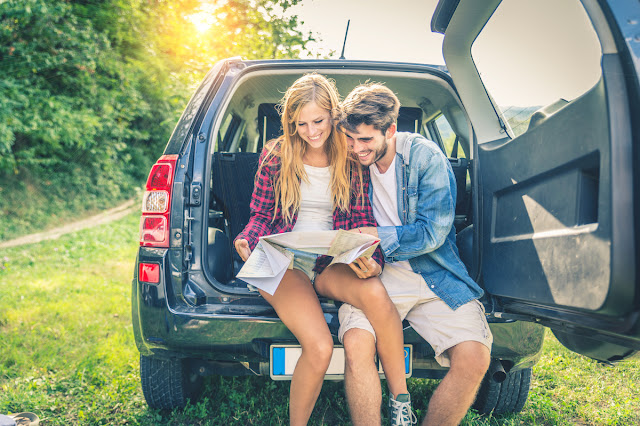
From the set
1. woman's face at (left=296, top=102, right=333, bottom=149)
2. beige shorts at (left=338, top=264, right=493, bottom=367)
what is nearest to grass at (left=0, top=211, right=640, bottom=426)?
beige shorts at (left=338, top=264, right=493, bottom=367)

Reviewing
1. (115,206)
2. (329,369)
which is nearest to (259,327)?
Answer: (329,369)

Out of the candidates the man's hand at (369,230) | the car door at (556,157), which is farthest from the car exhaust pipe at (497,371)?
the man's hand at (369,230)

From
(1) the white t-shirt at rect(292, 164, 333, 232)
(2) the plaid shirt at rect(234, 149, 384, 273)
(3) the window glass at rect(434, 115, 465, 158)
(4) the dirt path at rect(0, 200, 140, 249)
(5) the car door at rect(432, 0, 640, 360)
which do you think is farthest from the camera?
(4) the dirt path at rect(0, 200, 140, 249)

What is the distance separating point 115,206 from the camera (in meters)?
11.5

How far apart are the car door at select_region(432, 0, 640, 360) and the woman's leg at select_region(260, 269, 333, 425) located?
2.22 ft

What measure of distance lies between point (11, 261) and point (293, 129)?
16.3 feet

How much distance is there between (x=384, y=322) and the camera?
1.70 m

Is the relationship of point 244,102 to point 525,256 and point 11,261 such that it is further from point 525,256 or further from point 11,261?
point 11,261

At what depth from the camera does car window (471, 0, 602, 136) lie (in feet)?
3.86

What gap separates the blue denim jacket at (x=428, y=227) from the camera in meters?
1.80

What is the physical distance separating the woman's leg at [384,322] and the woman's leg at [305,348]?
0.55 feet

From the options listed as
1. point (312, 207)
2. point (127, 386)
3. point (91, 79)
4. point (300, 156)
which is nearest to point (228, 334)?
point (312, 207)

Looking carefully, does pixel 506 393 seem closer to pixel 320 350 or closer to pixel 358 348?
pixel 358 348

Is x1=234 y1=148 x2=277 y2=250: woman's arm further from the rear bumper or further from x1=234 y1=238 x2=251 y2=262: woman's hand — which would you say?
the rear bumper
